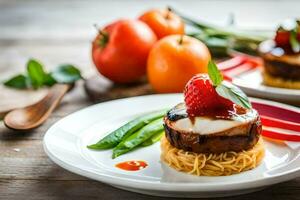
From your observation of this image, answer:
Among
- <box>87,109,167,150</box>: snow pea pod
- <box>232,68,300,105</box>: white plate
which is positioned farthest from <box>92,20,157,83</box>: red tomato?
<box>87,109,167,150</box>: snow pea pod

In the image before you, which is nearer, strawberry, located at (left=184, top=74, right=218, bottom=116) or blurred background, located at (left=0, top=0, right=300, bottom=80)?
strawberry, located at (left=184, top=74, right=218, bottom=116)

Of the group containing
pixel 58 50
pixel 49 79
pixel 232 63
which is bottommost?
pixel 58 50

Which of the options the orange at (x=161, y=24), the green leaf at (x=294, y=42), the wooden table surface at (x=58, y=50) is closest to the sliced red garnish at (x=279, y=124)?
the wooden table surface at (x=58, y=50)

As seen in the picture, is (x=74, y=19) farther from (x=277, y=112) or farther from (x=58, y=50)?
(x=277, y=112)

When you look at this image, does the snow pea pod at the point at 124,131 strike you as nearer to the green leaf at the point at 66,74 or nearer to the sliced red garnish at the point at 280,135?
the sliced red garnish at the point at 280,135

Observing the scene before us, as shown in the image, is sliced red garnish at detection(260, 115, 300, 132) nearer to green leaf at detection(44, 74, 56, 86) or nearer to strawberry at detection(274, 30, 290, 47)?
strawberry at detection(274, 30, 290, 47)

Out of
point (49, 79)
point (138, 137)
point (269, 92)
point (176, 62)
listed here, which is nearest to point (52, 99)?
point (49, 79)
